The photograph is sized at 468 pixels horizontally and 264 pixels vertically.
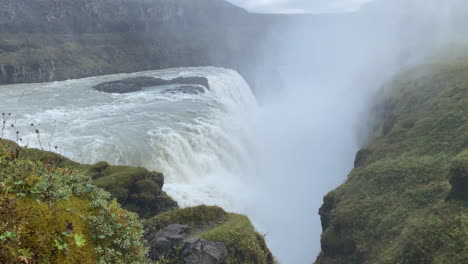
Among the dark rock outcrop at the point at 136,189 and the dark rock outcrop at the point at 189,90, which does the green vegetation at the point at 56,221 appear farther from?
the dark rock outcrop at the point at 189,90

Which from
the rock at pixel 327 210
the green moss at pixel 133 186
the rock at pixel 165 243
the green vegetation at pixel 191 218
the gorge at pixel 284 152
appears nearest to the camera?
the rock at pixel 165 243

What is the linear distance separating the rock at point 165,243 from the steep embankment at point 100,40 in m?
94.5

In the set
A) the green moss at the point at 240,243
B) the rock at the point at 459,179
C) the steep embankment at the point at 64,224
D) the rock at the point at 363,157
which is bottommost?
the rock at the point at 363,157

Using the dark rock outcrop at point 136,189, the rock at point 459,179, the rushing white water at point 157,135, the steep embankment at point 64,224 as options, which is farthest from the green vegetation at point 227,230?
the rock at point 459,179

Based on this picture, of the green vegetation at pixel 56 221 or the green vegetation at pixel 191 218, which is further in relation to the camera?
the green vegetation at pixel 191 218

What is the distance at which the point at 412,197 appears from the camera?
17.5 meters

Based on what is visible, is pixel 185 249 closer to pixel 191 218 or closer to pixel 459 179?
pixel 191 218

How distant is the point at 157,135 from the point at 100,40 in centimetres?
12627

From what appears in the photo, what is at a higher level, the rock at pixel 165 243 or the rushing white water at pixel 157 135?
the rock at pixel 165 243

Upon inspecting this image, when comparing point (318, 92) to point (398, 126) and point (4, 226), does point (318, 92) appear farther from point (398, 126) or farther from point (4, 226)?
point (4, 226)

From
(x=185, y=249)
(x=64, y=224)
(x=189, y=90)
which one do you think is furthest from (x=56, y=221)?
(x=189, y=90)

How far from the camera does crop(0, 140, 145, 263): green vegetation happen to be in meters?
4.22

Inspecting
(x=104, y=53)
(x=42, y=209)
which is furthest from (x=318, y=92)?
(x=42, y=209)

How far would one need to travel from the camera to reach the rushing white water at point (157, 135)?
89.6 ft
